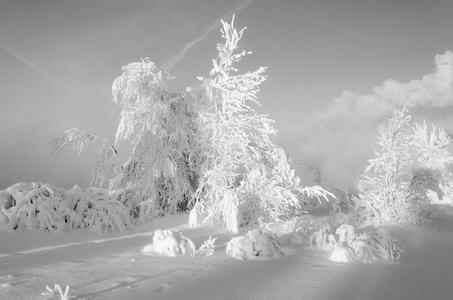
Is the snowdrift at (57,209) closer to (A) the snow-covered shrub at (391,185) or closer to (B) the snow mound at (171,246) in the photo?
(B) the snow mound at (171,246)

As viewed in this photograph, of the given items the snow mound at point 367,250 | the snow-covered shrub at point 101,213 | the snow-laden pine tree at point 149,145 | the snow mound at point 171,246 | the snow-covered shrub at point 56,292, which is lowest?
the snow mound at point 367,250

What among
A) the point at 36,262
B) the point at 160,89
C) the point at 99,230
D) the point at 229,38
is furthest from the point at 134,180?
the point at 36,262

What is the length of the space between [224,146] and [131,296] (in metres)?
6.63

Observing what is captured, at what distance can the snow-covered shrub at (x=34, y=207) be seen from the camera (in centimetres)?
691

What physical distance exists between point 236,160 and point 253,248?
4494 mm

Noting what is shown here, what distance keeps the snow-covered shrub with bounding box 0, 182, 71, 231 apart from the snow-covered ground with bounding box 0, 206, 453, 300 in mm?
483

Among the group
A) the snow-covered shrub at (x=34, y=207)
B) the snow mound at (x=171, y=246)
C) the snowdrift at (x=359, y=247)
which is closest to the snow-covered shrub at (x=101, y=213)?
the snow-covered shrub at (x=34, y=207)

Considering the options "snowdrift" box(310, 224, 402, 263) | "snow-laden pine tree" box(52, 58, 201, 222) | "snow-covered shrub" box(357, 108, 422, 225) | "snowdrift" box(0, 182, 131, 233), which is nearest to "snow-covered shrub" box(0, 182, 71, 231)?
"snowdrift" box(0, 182, 131, 233)

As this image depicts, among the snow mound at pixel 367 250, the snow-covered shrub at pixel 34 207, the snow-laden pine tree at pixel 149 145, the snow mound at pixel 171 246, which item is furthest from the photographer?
the snow-laden pine tree at pixel 149 145

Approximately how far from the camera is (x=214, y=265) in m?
4.70

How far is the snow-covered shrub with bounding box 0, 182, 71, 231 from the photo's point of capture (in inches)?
272

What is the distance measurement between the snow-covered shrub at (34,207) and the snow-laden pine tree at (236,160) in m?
2.78

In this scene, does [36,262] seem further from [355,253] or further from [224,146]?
[224,146]

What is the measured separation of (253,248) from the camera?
5.39 m
